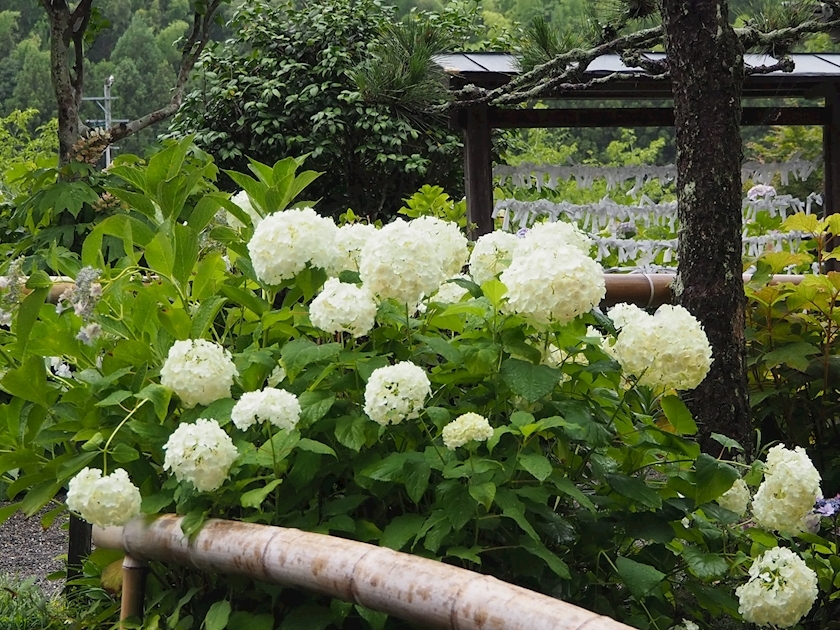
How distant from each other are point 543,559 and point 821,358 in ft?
4.99

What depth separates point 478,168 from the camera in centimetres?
522

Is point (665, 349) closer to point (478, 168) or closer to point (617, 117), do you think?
point (478, 168)

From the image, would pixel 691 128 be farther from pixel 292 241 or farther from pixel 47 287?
pixel 47 287

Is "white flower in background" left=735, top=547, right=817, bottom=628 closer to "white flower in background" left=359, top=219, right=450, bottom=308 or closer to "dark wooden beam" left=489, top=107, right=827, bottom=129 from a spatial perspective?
"white flower in background" left=359, top=219, right=450, bottom=308

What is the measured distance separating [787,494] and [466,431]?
1.90 feet

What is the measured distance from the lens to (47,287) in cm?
157

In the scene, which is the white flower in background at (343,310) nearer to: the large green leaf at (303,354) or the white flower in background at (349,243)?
the large green leaf at (303,354)

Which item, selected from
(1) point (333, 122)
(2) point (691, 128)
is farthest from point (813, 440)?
(1) point (333, 122)

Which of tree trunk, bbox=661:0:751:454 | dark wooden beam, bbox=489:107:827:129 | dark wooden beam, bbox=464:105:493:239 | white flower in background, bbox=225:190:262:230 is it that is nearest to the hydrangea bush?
white flower in background, bbox=225:190:262:230

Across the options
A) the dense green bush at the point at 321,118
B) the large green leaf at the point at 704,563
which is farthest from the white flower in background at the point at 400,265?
the dense green bush at the point at 321,118

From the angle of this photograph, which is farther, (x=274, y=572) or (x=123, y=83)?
(x=123, y=83)

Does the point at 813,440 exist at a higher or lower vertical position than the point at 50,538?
higher

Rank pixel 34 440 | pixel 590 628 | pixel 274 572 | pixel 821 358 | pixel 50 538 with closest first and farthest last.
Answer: pixel 590 628 < pixel 274 572 < pixel 34 440 < pixel 821 358 < pixel 50 538

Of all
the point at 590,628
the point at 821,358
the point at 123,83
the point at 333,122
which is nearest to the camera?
the point at 590,628
